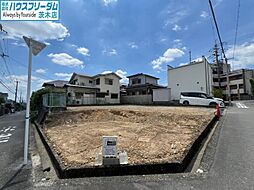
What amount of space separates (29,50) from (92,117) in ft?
23.3

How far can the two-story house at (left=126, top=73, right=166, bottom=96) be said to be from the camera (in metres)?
34.6

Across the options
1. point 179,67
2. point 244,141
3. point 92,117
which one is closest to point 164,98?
point 179,67

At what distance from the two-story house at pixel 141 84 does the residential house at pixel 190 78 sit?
3853 mm

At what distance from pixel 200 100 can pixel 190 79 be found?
12386 millimetres

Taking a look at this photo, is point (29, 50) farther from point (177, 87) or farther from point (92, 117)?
point (177, 87)

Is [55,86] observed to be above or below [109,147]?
above

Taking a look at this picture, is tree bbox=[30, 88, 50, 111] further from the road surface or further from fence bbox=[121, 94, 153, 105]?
fence bbox=[121, 94, 153, 105]

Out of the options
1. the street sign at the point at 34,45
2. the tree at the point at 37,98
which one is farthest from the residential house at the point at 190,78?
the street sign at the point at 34,45

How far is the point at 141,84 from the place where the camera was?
37500 mm

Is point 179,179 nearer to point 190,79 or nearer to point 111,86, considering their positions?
point 190,79

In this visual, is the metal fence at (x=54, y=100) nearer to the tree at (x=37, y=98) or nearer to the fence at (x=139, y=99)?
the tree at (x=37, y=98)

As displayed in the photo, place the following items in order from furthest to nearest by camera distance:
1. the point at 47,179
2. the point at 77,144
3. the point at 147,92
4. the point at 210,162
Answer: the point at 147,92
the point at 77,144
the point at 210,162
the point at 47,179

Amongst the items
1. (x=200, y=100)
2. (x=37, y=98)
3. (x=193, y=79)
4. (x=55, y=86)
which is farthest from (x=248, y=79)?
(x=37, y=98)

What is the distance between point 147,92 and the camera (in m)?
34.4
